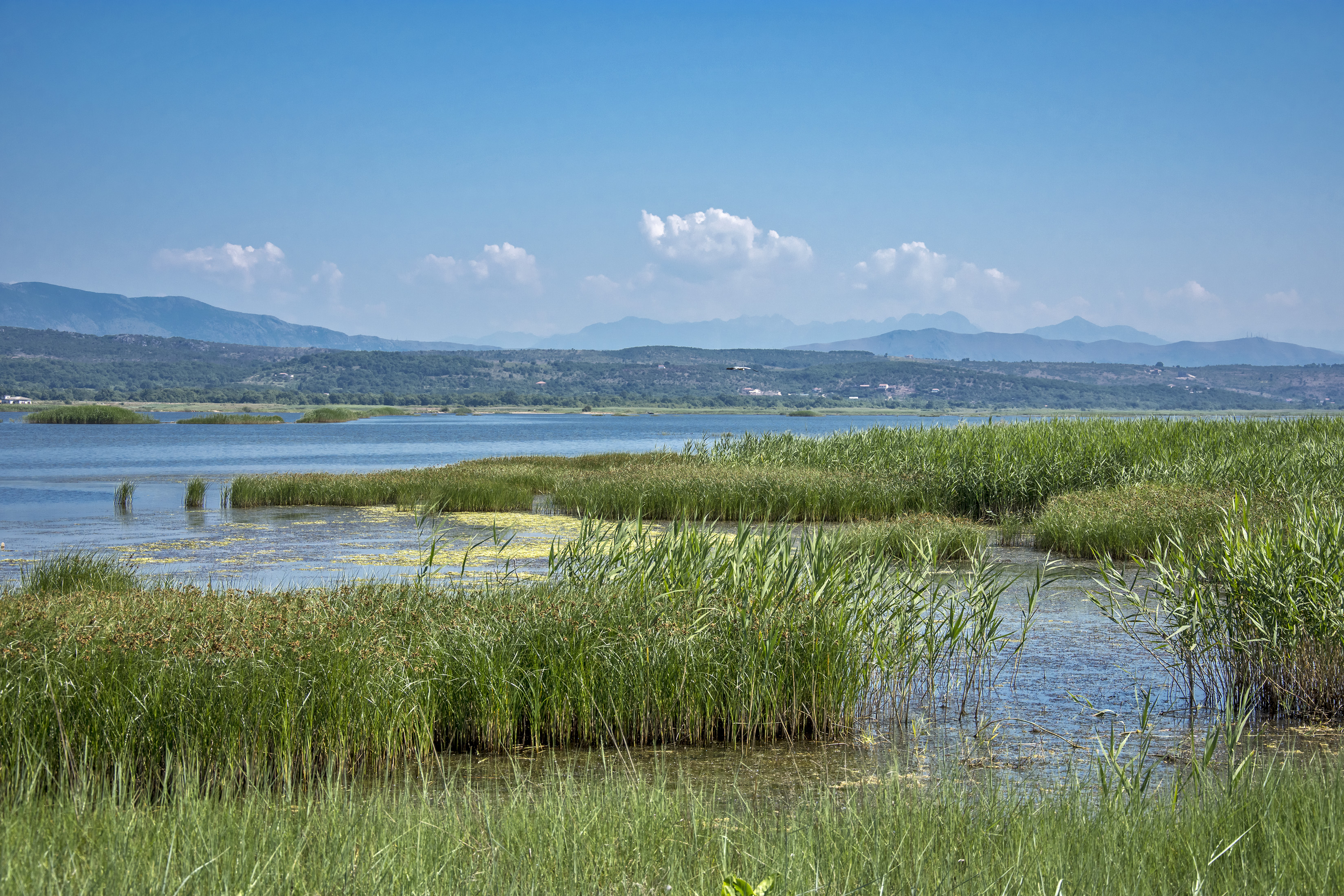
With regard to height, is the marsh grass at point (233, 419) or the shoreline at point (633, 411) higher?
the marsh grass at point (233, 419)

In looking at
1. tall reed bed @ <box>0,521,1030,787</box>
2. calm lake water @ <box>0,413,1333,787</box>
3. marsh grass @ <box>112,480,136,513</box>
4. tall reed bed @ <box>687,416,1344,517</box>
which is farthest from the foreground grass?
marsh grass @ <box>112,480,136,513</box>

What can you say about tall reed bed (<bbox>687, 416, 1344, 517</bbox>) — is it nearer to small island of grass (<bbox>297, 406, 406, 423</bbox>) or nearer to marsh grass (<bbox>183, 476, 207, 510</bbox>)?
marsh grass (<bbox>183, 476, 207, 510</bbox>)

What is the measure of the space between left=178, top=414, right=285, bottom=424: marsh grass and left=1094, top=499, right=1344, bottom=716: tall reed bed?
279ft

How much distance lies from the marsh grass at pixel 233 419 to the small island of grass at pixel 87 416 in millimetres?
3878

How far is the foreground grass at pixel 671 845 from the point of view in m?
3.88

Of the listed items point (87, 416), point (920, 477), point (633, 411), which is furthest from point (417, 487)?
point (633, 411)

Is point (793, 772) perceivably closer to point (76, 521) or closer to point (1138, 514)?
point (1138, 514)

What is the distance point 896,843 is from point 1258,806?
76.1 inches

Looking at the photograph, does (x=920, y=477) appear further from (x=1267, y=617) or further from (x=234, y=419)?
(x=234, y=419)

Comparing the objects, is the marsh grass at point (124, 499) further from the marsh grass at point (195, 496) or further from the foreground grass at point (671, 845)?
the foreground grass at point (671, 845)

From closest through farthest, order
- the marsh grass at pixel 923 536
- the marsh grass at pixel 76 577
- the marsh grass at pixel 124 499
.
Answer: the marsh grass at pixel 76 577, the marsh grass at pixel 923 536, the marsh grass at pixel 124 499

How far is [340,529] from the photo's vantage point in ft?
70.5

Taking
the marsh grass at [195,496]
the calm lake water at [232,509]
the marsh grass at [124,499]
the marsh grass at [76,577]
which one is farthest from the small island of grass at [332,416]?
the marsh grass at [76,577]

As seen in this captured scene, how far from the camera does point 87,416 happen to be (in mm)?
81250
